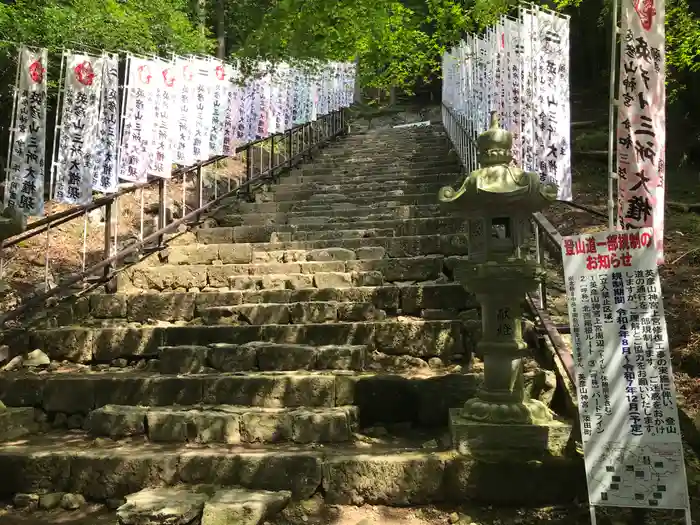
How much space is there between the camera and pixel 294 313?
19.0 ft

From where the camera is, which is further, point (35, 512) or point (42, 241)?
point (42, 241)

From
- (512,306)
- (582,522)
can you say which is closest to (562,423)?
(582,522)

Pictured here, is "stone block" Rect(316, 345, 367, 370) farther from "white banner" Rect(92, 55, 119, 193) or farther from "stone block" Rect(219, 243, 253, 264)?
"white banner" Rect(92, 55, 119, 193)

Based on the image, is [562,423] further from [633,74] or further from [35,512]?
[35,512]

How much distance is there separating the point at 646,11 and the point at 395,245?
4277 millimetres

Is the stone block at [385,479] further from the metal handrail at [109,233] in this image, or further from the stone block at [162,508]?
the metal handrail at [109,233]

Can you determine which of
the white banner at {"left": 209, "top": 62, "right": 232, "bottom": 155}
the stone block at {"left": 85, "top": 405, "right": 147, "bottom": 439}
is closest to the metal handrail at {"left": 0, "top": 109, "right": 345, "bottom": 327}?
the white banner at {"left": 209, "top": 62, "right": 232, "bottom": 155}

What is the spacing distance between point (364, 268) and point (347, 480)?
362cm

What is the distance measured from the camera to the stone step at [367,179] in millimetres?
10219

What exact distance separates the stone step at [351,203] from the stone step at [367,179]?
2.43 feet

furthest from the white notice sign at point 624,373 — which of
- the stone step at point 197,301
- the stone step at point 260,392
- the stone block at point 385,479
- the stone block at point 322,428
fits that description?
the stone step at point 197,301

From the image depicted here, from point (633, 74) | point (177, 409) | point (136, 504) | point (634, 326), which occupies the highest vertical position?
point (633, 74)

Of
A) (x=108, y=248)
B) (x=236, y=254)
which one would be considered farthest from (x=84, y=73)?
(x=236, y=254)

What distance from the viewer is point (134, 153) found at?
23.5 feet
